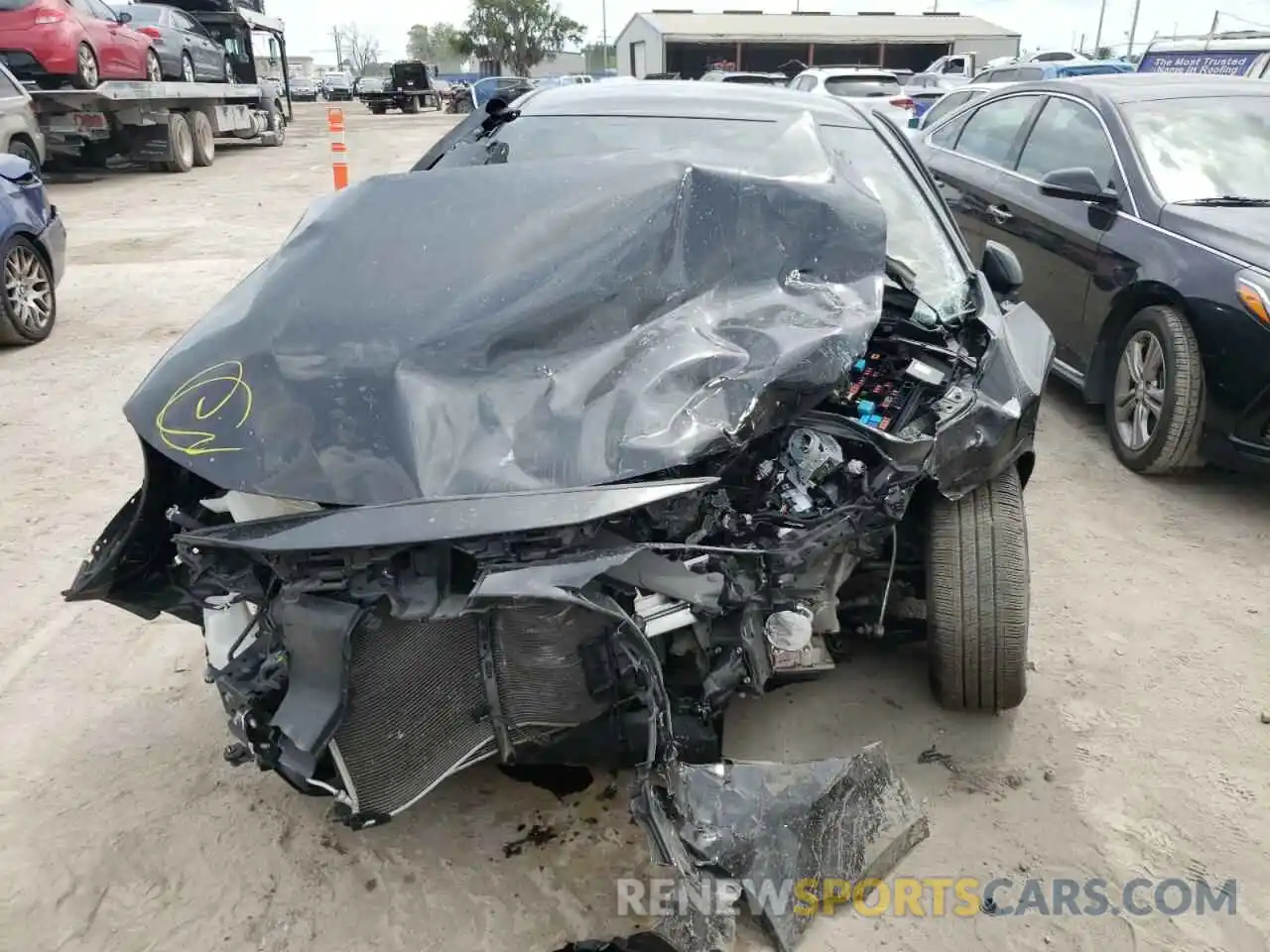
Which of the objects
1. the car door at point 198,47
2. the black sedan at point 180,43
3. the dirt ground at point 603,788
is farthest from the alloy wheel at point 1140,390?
the car door at point 198,47

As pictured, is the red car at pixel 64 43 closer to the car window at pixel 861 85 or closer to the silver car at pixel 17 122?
the silver car at pixel 17 122

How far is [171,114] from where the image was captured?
1452 cm

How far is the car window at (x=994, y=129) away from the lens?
5590 mm

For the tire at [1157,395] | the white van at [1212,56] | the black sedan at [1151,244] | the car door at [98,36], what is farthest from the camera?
the white van at [1212,56]

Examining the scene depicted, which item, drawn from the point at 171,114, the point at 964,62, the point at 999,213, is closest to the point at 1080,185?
the point at 999,213

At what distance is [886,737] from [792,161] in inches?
71.1

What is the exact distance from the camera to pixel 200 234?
973 cm

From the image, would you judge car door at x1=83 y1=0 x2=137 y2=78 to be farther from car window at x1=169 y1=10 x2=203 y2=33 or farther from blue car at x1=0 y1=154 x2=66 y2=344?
blue car at x1=0 y1=154 x2=66 y2=344

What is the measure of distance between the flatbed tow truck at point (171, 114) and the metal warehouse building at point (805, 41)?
28017mm

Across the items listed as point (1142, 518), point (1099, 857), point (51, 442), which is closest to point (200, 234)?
point (51, 442)

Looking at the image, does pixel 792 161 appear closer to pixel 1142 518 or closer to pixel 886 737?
pixel 886 737

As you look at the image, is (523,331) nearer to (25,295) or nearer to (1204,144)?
(1204,144)

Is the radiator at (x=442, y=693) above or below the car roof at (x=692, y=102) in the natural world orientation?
below

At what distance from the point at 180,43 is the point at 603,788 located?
16.9 m
